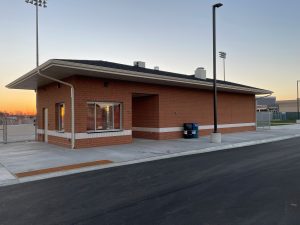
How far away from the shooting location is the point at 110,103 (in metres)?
14.5

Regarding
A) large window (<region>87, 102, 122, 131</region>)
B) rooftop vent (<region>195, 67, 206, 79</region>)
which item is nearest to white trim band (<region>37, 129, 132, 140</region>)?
large window (<region>87, 102, 122, 131</region>)

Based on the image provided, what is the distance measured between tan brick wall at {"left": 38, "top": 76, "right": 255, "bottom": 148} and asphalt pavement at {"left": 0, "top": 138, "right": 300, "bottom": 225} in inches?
234

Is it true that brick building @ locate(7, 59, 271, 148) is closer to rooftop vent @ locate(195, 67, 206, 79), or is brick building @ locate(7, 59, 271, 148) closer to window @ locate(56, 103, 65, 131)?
window @ locate(56, 103, 65, 131)

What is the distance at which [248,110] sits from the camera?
80.2 ft

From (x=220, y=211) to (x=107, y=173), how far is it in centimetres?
423

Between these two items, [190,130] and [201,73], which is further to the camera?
[201,73]

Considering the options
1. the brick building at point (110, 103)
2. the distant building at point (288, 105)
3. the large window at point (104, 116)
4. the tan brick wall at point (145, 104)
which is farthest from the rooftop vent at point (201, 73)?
the distant building at point (288, 105)

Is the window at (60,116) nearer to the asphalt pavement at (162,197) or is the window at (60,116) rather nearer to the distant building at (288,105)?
the asphalt pavement at (162,197)

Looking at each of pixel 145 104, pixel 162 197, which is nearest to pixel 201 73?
pixel 145 104

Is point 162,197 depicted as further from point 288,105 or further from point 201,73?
point 288,105

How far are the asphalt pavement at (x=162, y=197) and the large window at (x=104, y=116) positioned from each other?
5.77 meters

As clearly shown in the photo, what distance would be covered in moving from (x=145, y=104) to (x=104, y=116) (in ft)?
13.0

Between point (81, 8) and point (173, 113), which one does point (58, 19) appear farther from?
point (173, 113)

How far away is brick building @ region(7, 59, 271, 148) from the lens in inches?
511
